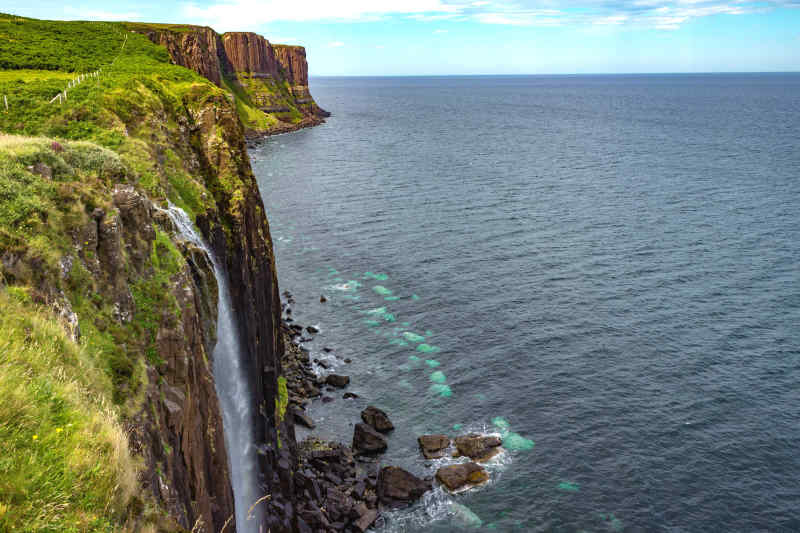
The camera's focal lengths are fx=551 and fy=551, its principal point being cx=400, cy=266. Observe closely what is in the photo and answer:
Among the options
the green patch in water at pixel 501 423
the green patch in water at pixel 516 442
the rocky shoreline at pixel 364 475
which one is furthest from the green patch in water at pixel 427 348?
the green patch in water at pixel 516 442

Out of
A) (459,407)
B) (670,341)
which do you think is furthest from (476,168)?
(459,407)

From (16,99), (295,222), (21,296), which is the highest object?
(16,99)

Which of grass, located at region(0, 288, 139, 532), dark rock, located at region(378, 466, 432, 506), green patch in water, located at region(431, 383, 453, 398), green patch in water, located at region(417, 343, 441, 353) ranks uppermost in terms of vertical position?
grass, located at region(0, 288, 139, 532)

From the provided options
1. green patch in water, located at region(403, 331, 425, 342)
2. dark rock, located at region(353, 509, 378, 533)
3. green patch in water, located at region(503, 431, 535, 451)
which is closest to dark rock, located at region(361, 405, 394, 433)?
dark rock, located at region(353, 509, 378, 533)

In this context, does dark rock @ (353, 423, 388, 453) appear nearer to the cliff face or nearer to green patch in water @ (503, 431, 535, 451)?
green patch in water @ (503, 431, 535, 451)

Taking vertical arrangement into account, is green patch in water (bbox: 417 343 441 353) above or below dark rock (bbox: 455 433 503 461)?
above

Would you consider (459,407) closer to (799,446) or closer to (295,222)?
(799,446)

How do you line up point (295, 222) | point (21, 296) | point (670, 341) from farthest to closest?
point (295, 222), point (670, 341), point (21, 296)
